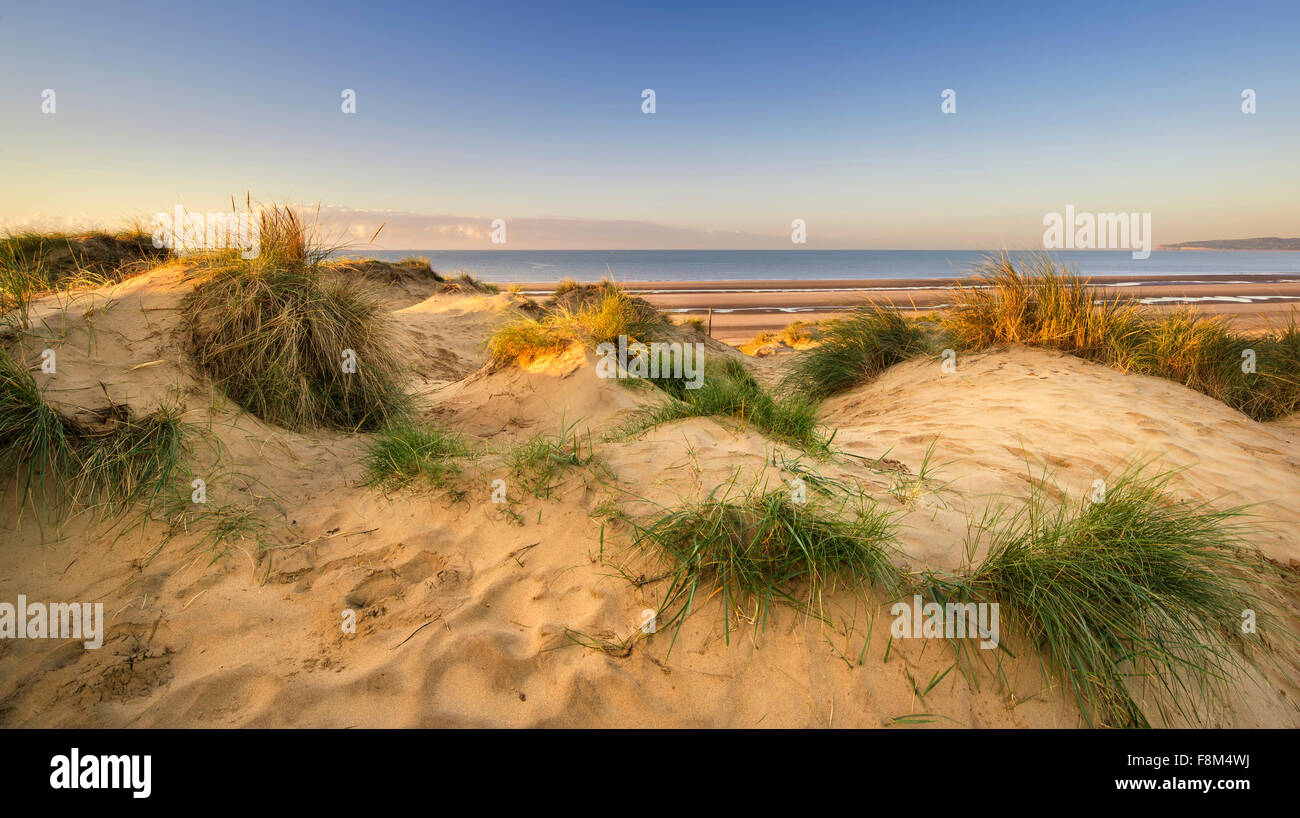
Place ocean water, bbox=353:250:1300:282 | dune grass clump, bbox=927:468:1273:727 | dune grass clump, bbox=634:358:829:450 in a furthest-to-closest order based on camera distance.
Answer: ocean water, bbox=353:250:1300:282
dune grass clump, bbox=634:358:829:450
dune grass clump, bbox=927:468:1273:727

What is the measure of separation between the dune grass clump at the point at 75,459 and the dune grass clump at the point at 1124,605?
12.3 feet

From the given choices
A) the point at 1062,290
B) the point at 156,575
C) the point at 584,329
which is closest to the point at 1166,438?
the point at 1062,290

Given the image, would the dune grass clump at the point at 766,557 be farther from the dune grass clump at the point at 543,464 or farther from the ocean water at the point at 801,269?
the ocean water at the point at 801,269

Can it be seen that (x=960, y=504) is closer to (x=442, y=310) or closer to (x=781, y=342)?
(x=442, y=310)

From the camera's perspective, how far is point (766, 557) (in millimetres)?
2270

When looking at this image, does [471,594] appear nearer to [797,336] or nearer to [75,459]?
[75,459]

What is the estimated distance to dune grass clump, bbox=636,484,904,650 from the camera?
2.21 metres

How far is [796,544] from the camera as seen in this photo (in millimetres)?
2309

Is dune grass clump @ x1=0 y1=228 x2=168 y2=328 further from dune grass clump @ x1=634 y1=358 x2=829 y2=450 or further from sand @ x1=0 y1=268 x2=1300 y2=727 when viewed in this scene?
dune grass clump @ x1=634 y1=358 x2=829 y2=450

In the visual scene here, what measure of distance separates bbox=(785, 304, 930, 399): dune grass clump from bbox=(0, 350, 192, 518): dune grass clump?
6.43 metres

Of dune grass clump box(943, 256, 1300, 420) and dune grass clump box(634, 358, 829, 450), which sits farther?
dune grass clump box(943, 256, 1300, 420)

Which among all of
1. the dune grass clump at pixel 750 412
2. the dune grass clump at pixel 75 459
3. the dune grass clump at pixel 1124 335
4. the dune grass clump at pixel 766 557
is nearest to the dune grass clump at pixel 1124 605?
the dune grass clump at pixel 766 557

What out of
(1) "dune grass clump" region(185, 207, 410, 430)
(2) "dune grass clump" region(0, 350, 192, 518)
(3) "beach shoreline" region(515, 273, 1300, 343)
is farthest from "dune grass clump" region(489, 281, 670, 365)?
(3) "beach shoreline" region(515, 273, 1300, 343)

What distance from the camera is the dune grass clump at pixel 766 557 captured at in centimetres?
221
